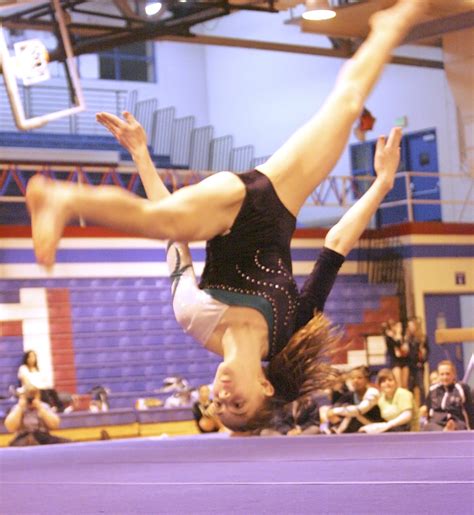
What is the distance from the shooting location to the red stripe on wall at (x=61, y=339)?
12148 mm

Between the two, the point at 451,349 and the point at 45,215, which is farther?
the point at 451,349

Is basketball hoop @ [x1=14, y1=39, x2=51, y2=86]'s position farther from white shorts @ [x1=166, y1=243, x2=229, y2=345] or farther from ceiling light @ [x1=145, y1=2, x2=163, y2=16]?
white shorts @ [x1=166, y1=243, x2=229, y2=345]

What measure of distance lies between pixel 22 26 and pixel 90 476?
722cm

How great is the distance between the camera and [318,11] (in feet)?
32.2


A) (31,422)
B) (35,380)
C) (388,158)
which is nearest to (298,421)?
(31,422)

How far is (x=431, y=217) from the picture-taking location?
1683 cm

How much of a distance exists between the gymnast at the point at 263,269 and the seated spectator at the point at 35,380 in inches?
278

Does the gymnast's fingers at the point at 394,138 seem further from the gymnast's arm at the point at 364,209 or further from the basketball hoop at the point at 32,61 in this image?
the basketball hoop at the point at 32,61

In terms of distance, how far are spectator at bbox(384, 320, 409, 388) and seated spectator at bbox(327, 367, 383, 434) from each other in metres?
2.88

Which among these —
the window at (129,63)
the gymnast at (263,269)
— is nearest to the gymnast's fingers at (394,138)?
the gymnast at (263,269)

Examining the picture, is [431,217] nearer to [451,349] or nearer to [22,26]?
[451,349]

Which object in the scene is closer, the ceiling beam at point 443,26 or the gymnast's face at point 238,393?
the gymnast's face at point 238,393

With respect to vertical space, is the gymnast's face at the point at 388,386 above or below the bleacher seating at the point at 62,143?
below

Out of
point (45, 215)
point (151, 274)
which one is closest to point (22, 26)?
point (151, 274)
